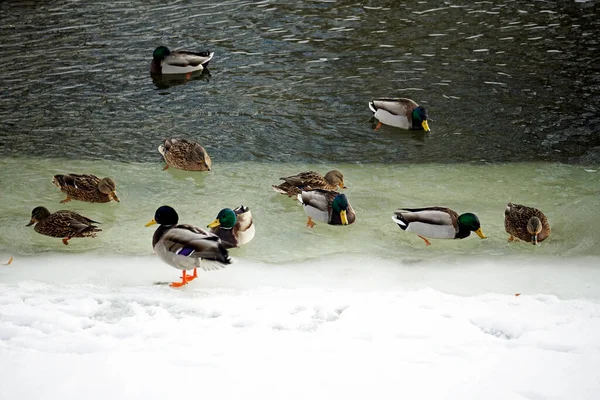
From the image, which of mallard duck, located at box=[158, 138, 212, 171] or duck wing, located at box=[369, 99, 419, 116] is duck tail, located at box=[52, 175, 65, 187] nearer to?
mallard duck, located at box=[158, 138, 212, 171]

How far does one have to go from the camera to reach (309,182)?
8.17 meters

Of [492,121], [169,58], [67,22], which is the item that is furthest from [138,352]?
[67,22]

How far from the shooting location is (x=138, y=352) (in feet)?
18.4

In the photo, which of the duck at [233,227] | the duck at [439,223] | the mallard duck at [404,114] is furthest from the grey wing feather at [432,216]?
the mallard duck at [404,114]

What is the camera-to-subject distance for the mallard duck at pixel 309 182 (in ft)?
26.7

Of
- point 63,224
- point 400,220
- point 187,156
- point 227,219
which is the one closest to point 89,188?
point 63,224

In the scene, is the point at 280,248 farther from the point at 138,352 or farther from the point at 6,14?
the point at 6,14

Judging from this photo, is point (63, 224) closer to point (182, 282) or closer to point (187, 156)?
point (182, 282)

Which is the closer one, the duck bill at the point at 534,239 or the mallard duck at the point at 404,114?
the duck bill at the point at 534,239

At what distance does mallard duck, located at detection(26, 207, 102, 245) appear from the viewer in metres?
7.28

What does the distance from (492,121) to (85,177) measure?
4.76 meters

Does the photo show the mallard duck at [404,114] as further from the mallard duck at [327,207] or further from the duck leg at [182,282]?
the duck leg at [182,282]

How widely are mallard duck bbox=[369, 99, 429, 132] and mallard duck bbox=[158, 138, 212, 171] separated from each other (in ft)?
7.50

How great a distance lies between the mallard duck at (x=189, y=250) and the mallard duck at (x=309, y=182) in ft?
5.07
